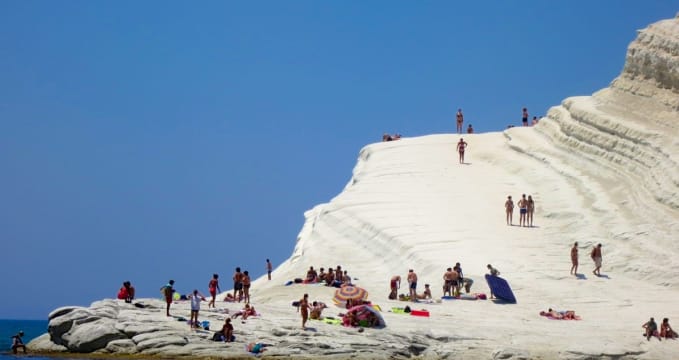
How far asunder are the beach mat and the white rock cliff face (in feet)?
1.82

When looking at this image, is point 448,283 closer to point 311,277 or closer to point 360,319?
point 311,277

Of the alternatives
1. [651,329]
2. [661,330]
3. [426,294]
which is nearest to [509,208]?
[426,294]

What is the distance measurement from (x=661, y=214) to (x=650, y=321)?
10334mm

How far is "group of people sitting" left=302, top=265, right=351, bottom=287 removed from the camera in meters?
39.4

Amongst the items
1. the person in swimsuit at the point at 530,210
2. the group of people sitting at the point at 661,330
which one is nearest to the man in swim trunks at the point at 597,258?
the person in swimsuit at the point at 530,210

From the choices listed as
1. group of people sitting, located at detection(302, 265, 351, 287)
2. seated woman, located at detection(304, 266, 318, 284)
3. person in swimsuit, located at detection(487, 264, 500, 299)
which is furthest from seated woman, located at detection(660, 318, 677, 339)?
seated woman, located at detection(304, 266, 318, 284)

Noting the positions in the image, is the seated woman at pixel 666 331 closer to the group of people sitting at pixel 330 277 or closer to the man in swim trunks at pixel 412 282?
the man in swim trunks at pixel 412 282

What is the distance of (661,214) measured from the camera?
135 ft

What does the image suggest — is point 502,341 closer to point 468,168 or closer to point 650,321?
point 650,321

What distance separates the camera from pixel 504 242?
4206 centimetres

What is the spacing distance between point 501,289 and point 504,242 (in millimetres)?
5940

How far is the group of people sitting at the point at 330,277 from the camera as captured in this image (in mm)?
39406

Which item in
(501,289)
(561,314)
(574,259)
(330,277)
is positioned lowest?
(561,314)

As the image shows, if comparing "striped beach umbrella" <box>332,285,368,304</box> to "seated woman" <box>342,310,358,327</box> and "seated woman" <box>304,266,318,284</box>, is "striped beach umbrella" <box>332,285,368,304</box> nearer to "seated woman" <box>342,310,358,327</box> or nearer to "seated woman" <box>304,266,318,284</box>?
"seated woman" <box>342,310,358,327</box>
